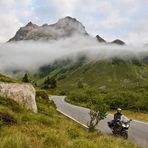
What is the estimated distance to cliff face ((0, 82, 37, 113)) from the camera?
87.4 feet

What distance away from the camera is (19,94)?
89.1ft

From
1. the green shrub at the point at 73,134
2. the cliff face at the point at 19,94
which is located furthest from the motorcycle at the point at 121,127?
the green shrub at the point at 73,134

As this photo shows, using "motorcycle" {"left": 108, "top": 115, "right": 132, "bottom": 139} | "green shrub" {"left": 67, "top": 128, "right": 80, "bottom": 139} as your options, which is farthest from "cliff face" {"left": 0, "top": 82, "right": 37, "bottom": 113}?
"green shrub" {"left": 67, "top": 128, "right": 80, "bottom": 139}

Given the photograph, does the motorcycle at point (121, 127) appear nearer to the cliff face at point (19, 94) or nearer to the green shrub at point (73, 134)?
the cliff face at point (19, 94)

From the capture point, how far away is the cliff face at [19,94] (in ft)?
87.4

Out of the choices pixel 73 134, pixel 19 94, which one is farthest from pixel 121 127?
pixel 19 94

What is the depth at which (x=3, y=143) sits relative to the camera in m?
12.0

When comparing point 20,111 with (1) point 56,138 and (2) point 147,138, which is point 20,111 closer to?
(2) point 147,138

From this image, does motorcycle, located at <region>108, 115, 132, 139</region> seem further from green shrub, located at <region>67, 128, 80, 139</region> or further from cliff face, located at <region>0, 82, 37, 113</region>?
green shrub, located at <region>67, 128, 80, 139</region>

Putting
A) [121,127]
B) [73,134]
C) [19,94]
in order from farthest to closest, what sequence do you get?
[19,94]
[121,127]
[73,134]

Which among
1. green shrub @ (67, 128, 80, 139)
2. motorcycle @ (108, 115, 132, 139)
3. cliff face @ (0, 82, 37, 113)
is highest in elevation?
cliff face @ (0, 82, 37, 113)

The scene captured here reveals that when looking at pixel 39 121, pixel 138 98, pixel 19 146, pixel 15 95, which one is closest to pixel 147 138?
pixel 39 121

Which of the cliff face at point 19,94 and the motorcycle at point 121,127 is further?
the cliff face at point 19,94

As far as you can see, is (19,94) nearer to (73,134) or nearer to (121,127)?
(121,127)
